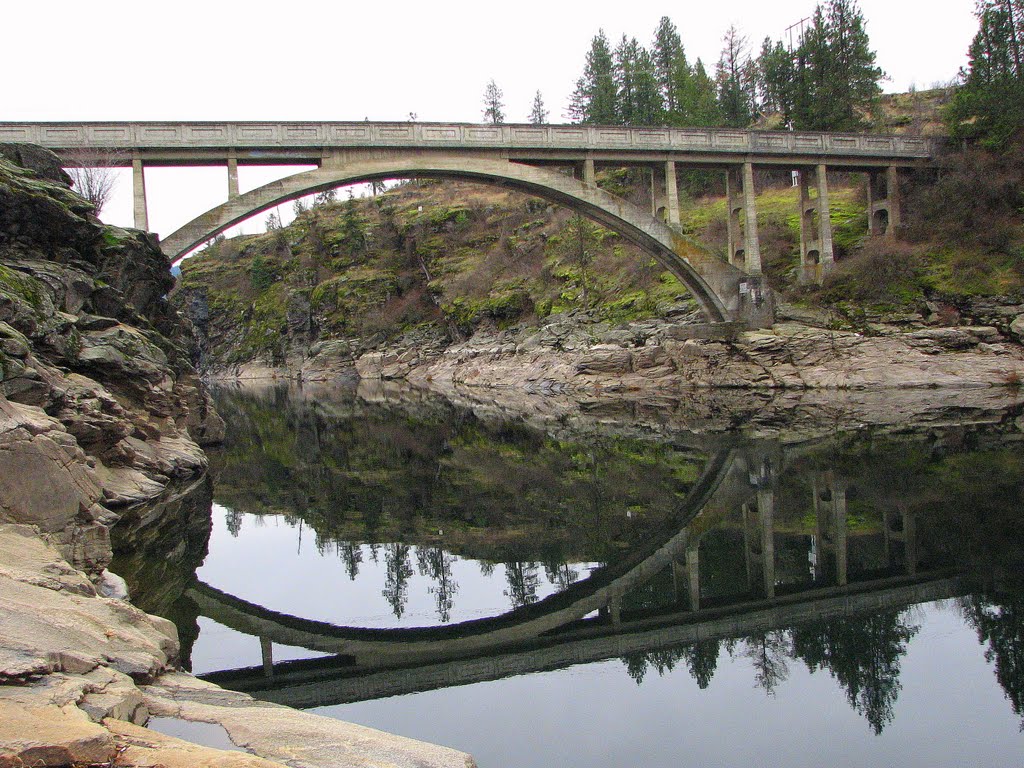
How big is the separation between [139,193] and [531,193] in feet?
48.9

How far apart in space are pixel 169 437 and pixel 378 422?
15018 mm

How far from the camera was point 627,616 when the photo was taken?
32.8 ft

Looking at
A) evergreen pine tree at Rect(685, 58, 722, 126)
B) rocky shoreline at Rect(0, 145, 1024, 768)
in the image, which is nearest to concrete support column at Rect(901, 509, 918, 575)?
rocky shoreline at Rect(0, 145, 1024, 768)

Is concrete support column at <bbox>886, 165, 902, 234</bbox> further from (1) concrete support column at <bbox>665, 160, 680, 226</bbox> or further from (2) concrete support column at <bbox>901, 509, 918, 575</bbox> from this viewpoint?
(2) concrete support column at <bbox>901, 509, 918, 575</bbox>

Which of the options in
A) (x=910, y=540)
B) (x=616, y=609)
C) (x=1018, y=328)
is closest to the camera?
(x=616, y=609)

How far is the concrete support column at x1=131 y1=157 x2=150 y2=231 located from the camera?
26453 millimetres

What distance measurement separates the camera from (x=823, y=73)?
4884 cm

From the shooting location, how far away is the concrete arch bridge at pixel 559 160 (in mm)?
27281

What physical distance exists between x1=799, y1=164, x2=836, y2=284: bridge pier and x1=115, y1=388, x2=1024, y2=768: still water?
57.7ft

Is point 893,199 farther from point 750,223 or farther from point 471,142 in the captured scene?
point 471,142

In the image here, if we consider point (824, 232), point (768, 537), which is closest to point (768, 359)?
point (824, 232)

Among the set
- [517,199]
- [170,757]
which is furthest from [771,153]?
[517,199]

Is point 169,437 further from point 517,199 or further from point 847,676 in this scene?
point 517,199

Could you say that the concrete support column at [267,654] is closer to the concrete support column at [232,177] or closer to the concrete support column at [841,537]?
the concrete support column at [841,537]
